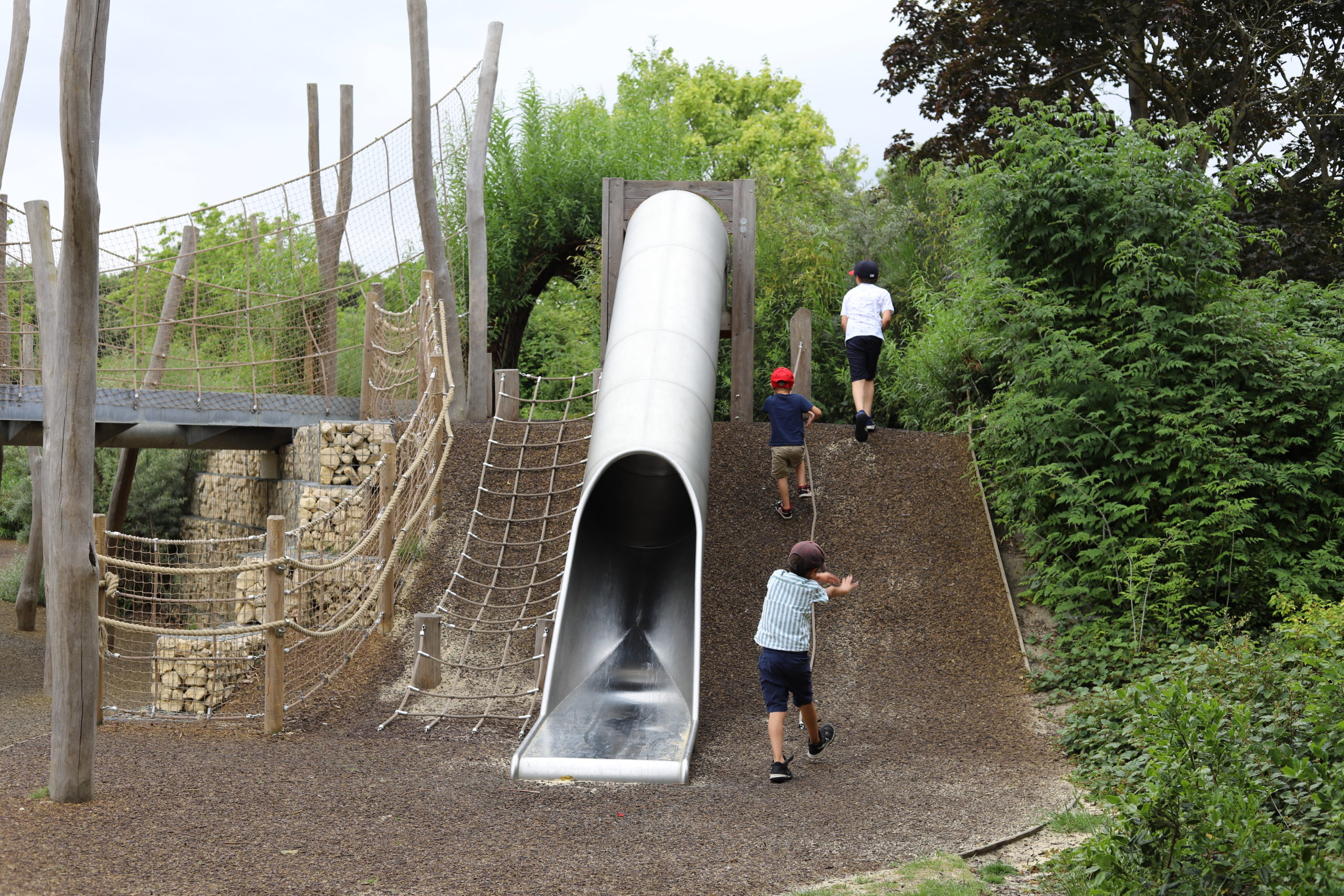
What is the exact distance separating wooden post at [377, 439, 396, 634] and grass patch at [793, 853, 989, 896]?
501 centimetres

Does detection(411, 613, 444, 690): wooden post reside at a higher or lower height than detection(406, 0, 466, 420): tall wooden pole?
lower

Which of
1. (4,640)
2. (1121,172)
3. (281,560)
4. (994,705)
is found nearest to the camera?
(281,560)

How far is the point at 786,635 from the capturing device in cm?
587

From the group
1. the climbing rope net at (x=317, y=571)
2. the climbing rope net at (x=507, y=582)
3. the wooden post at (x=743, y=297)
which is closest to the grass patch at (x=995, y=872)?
the climbing rope net at (x=507, y=582)

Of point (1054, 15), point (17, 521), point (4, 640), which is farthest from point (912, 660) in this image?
point (17, 521)

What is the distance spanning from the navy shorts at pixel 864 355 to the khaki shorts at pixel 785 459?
132cm

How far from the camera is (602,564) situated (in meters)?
8.45

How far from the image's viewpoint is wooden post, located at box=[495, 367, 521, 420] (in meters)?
11.7

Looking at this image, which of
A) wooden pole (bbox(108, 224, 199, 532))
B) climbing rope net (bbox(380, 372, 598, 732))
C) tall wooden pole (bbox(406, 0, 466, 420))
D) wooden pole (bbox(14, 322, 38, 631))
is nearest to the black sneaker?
climbing rope net (bbox(380, 372, 598, 732))

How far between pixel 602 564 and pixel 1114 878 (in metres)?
5.02

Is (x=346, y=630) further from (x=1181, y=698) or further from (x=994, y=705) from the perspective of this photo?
(x=1181, y=698)

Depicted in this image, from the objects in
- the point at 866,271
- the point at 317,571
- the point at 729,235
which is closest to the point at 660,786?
the point at 317,571

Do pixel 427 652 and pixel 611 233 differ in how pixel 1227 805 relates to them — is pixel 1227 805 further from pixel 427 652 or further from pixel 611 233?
pixel 611 233

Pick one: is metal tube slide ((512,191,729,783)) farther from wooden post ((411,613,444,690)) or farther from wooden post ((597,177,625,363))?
wooden post ((597,177,625,363))
